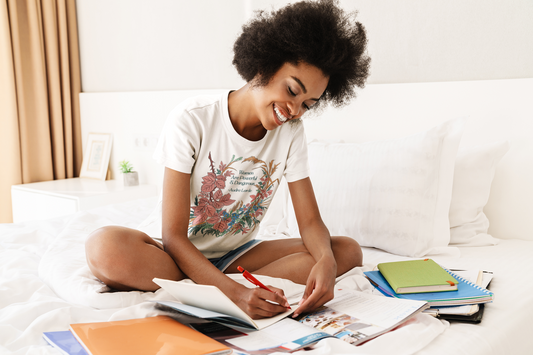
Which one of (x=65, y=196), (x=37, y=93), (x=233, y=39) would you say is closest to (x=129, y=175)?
(x=65, y=196)

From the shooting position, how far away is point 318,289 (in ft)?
3.01

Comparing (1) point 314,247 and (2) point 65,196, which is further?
(2) point 65,196

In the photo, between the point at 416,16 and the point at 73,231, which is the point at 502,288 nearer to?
the point at 416,16

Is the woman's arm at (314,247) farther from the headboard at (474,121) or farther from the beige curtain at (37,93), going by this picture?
the beige curtain at (37,93)

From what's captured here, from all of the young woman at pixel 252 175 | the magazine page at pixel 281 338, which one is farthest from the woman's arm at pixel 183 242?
the magazine page at pixel 281 338

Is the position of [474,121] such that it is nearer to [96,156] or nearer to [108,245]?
[108,245]

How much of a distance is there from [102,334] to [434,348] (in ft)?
1.86

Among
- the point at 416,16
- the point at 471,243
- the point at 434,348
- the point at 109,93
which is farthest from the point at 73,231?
the point at 109,93

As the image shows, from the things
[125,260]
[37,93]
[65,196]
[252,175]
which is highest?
[37,93]

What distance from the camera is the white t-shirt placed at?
3.74 feet

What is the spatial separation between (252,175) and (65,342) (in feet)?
2.01

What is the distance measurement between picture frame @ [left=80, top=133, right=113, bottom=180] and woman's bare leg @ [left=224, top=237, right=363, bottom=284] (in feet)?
6.43

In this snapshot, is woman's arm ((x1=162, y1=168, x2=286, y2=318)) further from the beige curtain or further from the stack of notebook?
the beige curtain

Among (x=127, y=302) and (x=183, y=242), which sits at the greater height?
(x=183, y=242)
